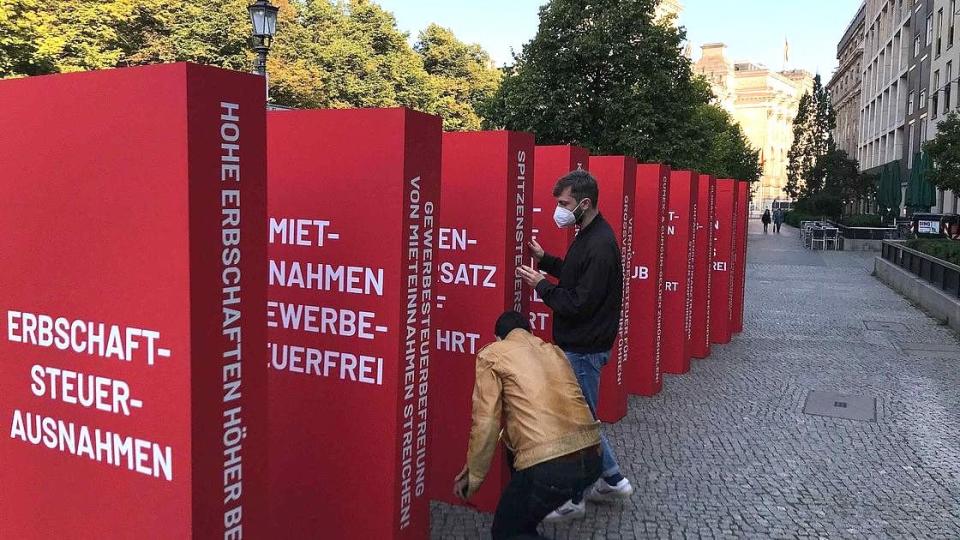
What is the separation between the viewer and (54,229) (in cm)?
299

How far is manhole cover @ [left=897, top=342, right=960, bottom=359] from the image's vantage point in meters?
11.2

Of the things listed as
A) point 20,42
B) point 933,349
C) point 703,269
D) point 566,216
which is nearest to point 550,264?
point 566,216

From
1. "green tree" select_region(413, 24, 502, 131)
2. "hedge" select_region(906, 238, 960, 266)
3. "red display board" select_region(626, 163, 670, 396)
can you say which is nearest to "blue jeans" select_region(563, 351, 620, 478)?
"red display board" select_region(626, 163, 670, 396)

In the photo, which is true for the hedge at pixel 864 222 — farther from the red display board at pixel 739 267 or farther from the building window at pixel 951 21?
the red display board at pixel 739 267

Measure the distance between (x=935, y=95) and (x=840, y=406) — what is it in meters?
40.4

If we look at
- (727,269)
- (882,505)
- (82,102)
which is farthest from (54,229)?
(727,269)

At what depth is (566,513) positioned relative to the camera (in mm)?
5004

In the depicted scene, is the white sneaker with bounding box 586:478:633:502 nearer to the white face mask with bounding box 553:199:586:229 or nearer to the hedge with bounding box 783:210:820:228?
the white face mask with bounding box 553:199:586:229

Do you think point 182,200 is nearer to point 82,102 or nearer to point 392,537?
point 82,102

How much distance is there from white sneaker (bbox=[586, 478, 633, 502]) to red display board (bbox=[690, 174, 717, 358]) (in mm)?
5539

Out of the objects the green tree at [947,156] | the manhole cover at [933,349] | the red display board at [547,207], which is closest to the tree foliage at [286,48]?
the green tree at [947,156]

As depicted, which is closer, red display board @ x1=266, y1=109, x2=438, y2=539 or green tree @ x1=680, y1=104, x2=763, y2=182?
red display board @ x1=266, y1=109, x2=438, y2=539

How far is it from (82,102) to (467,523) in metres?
3.45

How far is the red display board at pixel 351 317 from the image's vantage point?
12.7 ft
